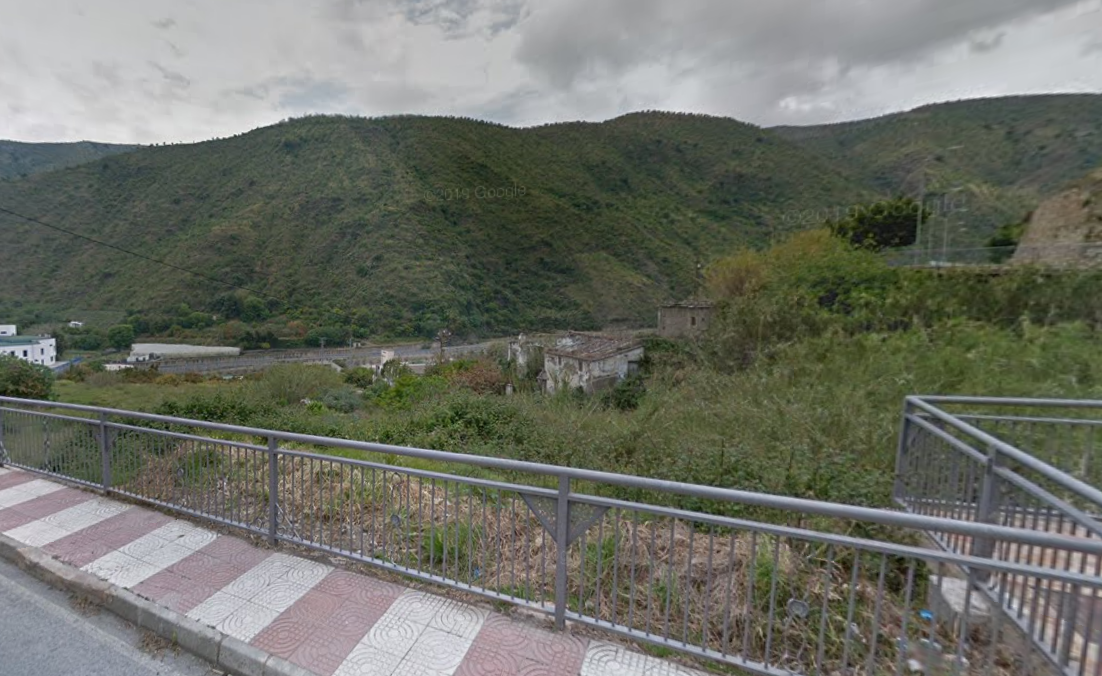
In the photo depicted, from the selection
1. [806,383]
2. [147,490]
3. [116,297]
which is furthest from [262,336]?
[806,383]

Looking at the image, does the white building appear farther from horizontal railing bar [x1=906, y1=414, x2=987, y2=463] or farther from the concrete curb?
horizontal railing bar [x1=906, y1=414, x2=987, y2=463]

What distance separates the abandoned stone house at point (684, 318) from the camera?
72.5 feet

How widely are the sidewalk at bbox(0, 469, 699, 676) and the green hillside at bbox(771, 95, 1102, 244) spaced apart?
28.6m

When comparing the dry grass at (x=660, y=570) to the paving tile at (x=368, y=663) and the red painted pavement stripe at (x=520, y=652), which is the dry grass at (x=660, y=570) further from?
the paving tile at (x=368, y=663)

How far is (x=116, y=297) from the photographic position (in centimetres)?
4144

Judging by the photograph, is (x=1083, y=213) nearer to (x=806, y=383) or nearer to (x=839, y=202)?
(x=806, y=383)

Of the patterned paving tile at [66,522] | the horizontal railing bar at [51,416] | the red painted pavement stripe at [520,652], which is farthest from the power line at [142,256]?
the red painted pavement stripe at [520,652]

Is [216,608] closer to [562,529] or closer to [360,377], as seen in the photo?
[562,529]

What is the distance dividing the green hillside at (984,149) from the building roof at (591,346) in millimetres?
17730

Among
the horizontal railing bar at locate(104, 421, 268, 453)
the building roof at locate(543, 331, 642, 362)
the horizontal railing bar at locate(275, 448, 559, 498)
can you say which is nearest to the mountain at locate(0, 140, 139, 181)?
the building roof at locate(543, 331, 642, 362)

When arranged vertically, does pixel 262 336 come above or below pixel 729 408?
below

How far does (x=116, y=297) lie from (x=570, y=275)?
4580 cm

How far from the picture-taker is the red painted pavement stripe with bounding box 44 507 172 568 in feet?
11.6

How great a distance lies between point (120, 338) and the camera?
36.9 meters
